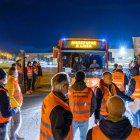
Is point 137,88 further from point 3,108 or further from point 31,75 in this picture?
point 31,75

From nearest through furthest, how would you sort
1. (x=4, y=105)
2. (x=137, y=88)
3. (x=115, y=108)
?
1. (x=115, y=108)
2. (x=4, y=105)
3. (x=137, y=88)

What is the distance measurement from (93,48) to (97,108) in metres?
7.51

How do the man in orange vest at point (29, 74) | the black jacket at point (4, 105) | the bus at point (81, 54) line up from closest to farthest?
the black jacket at point (4, 105) < the bus at point (81, 54) < the man in orange vest at point (29, 74)

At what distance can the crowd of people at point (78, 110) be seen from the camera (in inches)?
127

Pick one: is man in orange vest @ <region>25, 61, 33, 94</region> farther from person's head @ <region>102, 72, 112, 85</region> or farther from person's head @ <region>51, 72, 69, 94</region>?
person's head @ <region>51, 72, 69, 94</region>

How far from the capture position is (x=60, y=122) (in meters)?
3.83

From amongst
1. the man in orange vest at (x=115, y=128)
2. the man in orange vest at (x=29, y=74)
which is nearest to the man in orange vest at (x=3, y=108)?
the man in orange vest at (x=115, y=128)

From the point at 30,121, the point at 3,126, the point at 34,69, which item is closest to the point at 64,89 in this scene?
the point at 3,126

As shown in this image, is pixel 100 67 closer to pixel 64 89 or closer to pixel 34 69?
pixel 34 69

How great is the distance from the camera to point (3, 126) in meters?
5.57

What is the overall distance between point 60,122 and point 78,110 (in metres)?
2.29

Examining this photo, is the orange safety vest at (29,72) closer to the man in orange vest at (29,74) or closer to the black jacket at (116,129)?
the man in orange vest at (29,74)

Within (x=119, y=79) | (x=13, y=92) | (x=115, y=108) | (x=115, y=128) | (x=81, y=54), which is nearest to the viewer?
(x=115, y=128)

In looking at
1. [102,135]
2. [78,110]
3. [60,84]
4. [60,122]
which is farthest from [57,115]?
[78,110]
